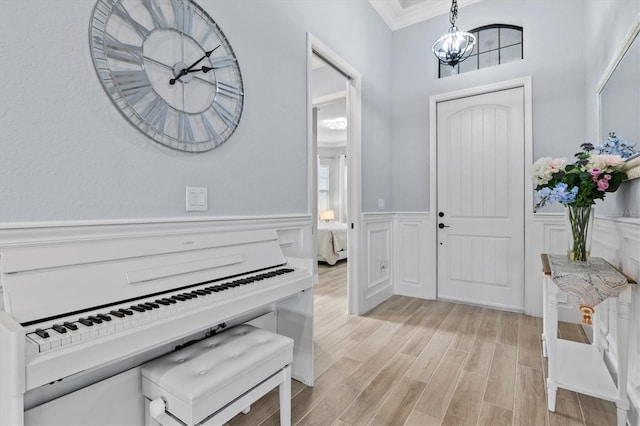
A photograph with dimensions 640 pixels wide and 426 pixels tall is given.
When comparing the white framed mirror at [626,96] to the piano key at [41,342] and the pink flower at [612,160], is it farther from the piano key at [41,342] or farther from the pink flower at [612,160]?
the piano key at [41,342]

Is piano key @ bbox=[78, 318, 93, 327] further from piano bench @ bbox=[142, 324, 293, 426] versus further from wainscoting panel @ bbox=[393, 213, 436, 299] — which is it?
wainscoting panel @ bbox=[393, 213, 436, 299]

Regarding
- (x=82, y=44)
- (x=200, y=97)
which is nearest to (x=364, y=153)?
(x=200, y=97)

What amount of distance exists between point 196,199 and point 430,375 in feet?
5.98

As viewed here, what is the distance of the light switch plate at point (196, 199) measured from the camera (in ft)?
4.99

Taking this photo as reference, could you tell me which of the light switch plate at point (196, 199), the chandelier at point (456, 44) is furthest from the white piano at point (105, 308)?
the chandelier at point (456, 44)

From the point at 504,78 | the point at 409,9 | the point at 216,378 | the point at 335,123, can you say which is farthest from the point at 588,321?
the point at 335,123

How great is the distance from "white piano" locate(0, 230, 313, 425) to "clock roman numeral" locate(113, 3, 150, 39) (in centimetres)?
89

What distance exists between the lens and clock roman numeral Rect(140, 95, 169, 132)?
4.46 ft

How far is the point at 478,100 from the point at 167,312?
11.6 ft

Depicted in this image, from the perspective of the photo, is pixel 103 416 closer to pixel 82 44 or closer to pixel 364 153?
pixel 82 44

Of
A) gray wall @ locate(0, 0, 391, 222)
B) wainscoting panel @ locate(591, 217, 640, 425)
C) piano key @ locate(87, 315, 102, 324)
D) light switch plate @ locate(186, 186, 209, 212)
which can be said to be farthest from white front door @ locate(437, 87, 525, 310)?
piano key @ locate(87, 315, 102, 324)

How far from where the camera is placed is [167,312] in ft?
3.51

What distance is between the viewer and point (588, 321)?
1.50m

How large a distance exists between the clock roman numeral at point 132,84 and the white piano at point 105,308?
60 centimetres
